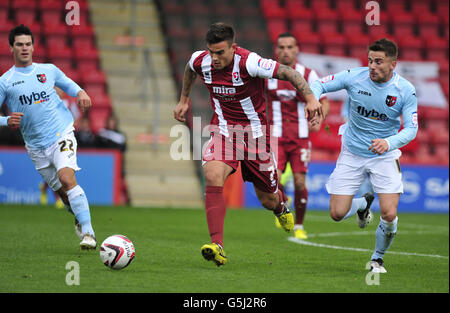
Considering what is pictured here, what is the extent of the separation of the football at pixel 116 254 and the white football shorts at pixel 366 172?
213 centimetres

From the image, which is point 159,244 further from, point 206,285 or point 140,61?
point 140,61

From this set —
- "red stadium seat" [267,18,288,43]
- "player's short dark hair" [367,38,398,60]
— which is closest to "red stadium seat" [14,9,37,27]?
"red stadium seat" [267,18,288,43]

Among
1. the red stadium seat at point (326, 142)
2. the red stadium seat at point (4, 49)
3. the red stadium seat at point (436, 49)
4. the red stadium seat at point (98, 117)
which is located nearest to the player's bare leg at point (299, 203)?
the red stadium seat at point (326, 142)

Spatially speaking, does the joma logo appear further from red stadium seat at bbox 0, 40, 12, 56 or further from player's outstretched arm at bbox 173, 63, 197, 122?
red stadium seat at bbox 0, 40, 12, 56

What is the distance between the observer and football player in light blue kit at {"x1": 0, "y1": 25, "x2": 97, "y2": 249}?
288 inches

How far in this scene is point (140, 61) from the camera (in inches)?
723

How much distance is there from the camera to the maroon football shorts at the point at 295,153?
9.62m

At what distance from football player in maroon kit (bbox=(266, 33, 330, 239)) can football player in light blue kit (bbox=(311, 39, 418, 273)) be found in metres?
2.41

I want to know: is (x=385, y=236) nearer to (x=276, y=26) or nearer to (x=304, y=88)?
(x=304, y=88)

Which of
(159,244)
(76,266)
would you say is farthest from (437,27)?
(76,266)

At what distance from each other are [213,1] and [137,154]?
211 inches

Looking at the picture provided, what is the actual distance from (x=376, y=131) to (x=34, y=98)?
11.3 feet

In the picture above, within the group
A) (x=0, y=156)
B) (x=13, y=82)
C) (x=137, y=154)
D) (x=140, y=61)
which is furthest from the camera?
(x=140, y=61)

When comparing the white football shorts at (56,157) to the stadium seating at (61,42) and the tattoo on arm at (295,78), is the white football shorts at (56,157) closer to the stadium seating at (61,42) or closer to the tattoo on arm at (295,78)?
the tattoo on arm at (295,78)
